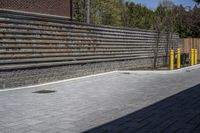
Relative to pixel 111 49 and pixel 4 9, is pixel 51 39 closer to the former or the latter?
pixel 4 9

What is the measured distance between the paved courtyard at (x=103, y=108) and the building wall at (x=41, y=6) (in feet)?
16.4

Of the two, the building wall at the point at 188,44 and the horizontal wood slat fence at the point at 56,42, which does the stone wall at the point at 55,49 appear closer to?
the horizontal wood slat fence at the point at 56,42

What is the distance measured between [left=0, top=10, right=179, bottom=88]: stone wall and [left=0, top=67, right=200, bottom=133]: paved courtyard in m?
0.75

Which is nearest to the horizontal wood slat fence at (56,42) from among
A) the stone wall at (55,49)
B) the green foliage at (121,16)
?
the stone wall at (55,49)

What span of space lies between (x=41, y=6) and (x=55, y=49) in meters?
4.92

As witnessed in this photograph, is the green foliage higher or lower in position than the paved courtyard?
higher

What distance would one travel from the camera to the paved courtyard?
7852mm

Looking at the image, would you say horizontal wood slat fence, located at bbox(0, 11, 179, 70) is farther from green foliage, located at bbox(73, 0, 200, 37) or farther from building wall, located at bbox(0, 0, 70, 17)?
green foliage, located at bbox(73, 0, 200, 37)

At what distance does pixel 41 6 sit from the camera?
20328 millimetres

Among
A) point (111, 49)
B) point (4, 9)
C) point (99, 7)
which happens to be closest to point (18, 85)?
point (4, 9)

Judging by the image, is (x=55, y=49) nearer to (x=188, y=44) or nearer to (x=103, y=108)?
(x=103, y=108)

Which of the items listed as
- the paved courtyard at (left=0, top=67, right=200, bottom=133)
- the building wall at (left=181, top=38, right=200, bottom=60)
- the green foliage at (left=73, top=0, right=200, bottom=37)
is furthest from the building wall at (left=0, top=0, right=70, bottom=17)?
the green foliage at (left=73, top=0, right=200, bottom=37)

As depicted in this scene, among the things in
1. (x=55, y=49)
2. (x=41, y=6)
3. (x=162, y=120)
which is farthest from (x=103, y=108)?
(x=41, y=6)

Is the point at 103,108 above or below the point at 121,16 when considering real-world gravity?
below
